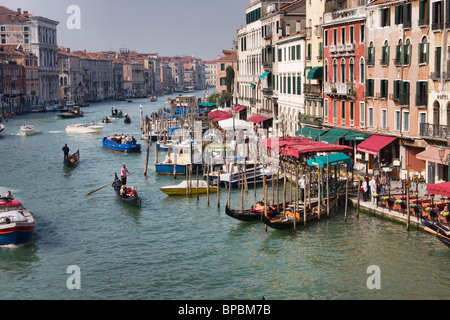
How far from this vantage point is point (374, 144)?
2245 cm

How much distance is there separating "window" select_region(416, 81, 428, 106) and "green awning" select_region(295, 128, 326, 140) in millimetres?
6003

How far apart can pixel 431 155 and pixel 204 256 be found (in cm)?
740

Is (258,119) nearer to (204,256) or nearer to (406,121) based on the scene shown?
(406,121)

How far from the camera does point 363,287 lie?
13523mm

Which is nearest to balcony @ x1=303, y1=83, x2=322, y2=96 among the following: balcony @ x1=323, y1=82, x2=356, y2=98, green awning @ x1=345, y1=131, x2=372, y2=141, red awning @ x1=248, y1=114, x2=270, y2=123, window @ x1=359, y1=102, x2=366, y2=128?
balcony @ x1=323, y1=82, x2=356, y2=98

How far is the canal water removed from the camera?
44.6ft

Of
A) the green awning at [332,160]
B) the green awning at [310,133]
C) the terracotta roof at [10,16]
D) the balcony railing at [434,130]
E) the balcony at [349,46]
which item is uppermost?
the terracotta roof at [10,16]

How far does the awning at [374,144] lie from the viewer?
22000 millimetres

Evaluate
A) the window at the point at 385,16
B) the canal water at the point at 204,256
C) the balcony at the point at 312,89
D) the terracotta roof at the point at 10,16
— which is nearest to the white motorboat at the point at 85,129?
the balcony at the point at 312,89

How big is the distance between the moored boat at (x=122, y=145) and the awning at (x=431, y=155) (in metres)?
19.1

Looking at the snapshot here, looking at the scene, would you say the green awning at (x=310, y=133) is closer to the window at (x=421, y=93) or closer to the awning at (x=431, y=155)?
the window at (x=421, y=93)

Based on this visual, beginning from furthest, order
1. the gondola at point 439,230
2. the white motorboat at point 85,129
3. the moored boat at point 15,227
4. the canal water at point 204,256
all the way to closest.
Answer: the white motorboat at point 85,129 < the moored boat at point 15,227 < the gondola at point 439,230 < the canal water at point 204,256

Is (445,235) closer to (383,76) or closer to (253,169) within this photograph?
(383,76)

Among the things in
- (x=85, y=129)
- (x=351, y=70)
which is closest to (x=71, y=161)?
(x=351, y=70)
